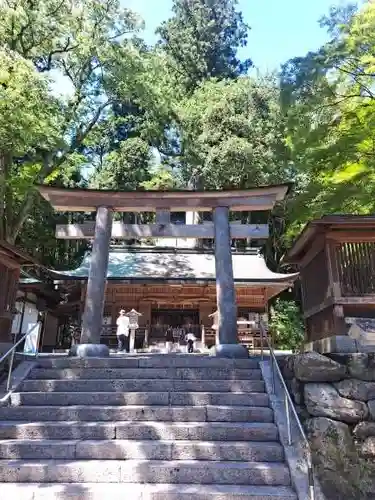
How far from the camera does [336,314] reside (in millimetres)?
6543

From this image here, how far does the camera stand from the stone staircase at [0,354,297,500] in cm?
414

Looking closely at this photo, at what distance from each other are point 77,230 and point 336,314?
19.2 feet

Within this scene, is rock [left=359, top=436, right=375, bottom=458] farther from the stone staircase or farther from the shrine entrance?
the shrine entrance

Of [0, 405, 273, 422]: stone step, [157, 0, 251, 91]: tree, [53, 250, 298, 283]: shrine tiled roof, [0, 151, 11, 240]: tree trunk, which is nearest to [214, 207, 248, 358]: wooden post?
[0, 405, 273, 422]: stone step

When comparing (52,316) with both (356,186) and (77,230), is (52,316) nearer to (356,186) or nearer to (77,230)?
(77,230)

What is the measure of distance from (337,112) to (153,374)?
814cm

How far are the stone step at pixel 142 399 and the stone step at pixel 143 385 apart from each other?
0.74 feet

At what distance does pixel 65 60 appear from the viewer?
15.5 metres

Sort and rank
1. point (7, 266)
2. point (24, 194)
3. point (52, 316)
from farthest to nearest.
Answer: point (52, 316), point (24, 194), point (7, 266)

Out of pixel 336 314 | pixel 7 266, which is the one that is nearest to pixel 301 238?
pixel 336 314

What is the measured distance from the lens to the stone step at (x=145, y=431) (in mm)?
4848

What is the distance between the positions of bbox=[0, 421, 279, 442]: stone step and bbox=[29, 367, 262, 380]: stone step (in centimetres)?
121

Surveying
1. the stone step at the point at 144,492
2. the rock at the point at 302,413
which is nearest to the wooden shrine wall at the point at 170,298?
the rock at the point at 302,413

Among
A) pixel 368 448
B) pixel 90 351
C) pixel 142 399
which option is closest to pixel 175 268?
pixel 90 351
